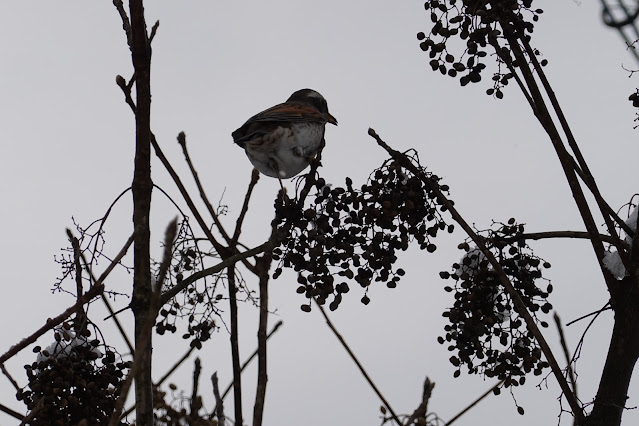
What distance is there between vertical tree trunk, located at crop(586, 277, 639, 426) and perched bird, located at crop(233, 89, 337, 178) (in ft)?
4.84

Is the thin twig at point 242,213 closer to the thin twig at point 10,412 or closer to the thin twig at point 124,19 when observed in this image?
the thin twig at point 124,19

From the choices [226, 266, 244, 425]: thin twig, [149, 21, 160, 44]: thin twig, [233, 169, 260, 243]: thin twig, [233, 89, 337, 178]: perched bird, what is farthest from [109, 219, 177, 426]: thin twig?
[233, 89, 337, 178]: perched bird

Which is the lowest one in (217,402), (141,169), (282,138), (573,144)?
(217,402)

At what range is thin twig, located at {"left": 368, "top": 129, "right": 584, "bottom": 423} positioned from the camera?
2.28m

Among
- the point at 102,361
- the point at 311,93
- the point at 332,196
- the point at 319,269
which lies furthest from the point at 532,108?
the point at 311,93

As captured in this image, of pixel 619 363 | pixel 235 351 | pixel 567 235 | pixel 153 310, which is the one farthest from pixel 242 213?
pixel 153 310

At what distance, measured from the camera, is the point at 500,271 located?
7.80 feet

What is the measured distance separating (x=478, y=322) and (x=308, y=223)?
69 centimetres

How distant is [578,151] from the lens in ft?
8.48

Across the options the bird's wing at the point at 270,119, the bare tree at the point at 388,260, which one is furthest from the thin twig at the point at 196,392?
the bird's wing at the point at 270,119

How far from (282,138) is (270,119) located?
114 mm

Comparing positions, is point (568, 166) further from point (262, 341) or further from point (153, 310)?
point (153, 310)

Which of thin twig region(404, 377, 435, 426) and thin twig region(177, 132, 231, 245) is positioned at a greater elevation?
thin twig region(177, 132, 231, 245)

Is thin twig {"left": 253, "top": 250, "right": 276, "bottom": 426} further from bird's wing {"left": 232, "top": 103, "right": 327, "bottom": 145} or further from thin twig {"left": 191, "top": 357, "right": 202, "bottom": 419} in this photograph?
bird's wing {"left": 232, "top": 103, "right": 327, "bottom": 145}
